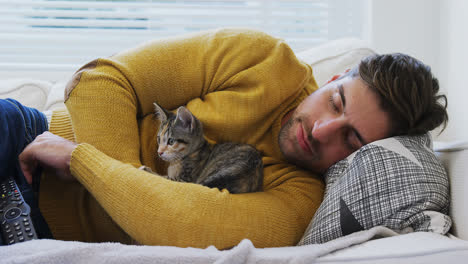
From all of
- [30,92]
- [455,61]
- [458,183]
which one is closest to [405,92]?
[458,183]

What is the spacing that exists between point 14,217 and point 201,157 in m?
0.59

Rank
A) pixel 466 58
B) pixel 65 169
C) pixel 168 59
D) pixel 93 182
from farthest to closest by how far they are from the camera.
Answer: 1. pixel 466 58
2. pixel 168 59
3. pixel 65 169
4. pixel 93 182

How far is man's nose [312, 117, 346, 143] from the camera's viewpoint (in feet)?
4.01

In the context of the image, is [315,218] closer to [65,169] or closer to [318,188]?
[318,188]

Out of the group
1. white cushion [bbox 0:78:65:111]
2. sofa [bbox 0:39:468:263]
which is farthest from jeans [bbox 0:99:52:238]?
white cushion [bbox 0:78:65:111]

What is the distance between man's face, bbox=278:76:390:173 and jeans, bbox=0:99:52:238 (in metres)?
0.79

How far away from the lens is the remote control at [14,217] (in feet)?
3.19

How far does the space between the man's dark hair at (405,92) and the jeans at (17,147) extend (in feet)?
3.49

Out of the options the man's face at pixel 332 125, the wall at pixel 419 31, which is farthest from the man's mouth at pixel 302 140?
the wall at pixel 419 31

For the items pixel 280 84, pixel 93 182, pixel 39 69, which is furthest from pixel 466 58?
pixel 39 69

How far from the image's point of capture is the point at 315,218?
111 centimetres

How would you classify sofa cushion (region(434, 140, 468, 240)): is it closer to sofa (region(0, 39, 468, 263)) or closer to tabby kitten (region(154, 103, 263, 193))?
sofa (region(0, 39, 468, 263))

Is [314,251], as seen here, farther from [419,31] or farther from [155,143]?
[419,31]

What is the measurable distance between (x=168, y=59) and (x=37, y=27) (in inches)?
68.2
